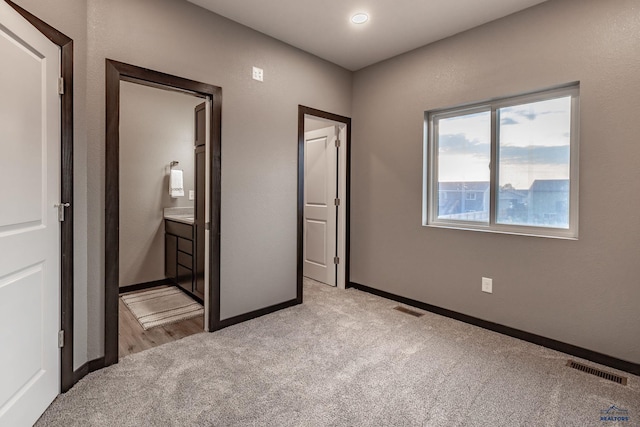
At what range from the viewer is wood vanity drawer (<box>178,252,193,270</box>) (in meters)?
3.67

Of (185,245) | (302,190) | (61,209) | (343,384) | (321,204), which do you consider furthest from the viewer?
(321,204)

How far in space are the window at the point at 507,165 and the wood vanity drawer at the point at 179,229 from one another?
253 centimetres

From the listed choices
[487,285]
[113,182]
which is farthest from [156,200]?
[487,285]

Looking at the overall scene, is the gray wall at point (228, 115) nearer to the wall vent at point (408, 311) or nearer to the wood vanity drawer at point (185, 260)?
the wood vanity drawer at point (185, 260)

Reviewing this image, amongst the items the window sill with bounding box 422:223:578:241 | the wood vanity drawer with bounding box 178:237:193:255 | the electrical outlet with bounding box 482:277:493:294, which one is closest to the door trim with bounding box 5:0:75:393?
the wood vanity drawer with bounding box 178:237:193:255

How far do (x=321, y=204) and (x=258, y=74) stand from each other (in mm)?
1816

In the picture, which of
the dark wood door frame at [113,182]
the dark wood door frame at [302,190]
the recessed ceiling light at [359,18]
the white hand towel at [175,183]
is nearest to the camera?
the dark wood door frame at [113,182]

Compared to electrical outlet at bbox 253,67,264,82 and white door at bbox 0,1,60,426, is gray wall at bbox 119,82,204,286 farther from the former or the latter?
white door at bbox 0,1,60,426

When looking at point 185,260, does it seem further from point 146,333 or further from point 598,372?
point 598,372

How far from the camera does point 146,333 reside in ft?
9.27

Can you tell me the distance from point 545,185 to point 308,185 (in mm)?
2713

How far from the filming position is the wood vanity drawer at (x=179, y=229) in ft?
12.0

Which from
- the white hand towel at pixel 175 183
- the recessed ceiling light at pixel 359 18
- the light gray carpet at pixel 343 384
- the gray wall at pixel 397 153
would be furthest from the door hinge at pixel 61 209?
the recessed ceiling light at pixel 359 18

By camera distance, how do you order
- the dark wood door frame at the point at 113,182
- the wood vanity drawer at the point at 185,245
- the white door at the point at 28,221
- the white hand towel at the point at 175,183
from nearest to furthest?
the white door at the point at 28,221, the dark wood door frame at the point at 113,182, the wood vanity drawer at the point at 185,245, the white hand towel at the point at 175,183
